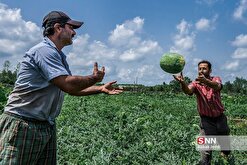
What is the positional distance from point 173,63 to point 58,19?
2.47 meters

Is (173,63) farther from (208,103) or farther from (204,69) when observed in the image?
(208,103)

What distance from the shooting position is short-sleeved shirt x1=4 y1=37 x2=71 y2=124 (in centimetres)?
314

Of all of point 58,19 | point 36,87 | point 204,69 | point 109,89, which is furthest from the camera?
point 204,69

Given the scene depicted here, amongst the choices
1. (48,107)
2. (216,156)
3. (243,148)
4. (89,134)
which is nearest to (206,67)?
(216,156)

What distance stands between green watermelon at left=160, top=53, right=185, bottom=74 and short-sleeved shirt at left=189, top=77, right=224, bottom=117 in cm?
32

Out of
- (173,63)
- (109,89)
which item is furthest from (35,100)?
(173,63)

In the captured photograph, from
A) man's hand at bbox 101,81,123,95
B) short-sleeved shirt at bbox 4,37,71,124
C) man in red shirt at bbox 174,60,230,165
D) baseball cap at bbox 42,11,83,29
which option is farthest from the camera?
man in red shirt at bbox 174,60,230,165

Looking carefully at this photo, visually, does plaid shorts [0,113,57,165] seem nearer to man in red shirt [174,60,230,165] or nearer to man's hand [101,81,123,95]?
man's hand [101,81,123,95]

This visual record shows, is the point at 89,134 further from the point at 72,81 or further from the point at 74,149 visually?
the point at 72,81

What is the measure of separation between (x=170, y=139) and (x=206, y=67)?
116cm

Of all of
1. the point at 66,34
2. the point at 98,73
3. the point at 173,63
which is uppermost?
the point at 173,63

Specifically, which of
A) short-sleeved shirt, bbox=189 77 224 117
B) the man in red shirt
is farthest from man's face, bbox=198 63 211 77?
short-sleeved shirt, bbox=189 77 224 117

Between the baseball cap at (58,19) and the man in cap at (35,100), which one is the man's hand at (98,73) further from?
the baseball cap at (58,19)

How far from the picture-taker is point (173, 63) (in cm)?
543
